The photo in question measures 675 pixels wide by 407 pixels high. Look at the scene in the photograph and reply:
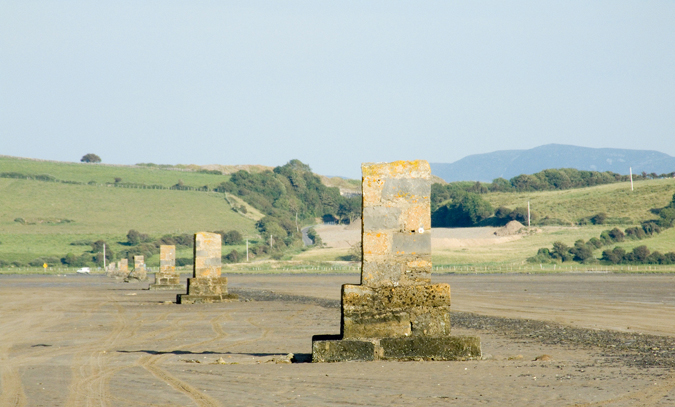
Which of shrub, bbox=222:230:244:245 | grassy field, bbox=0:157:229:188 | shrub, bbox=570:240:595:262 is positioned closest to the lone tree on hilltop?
grassy field, bbox=0:157:229:188

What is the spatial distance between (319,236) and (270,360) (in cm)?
10128

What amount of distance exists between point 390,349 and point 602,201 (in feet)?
300

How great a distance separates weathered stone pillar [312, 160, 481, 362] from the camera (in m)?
9.77

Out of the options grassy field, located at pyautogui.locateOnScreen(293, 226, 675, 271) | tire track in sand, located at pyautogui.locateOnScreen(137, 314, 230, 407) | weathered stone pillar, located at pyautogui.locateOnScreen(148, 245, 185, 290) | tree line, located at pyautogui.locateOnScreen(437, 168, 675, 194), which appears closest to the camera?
tire track in sand, located at pyautogui.locateOnScreen(137, 314, 230, 407)

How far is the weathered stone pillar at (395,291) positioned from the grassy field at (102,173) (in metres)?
117

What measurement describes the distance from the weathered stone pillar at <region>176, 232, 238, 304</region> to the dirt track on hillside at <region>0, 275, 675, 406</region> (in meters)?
5.54

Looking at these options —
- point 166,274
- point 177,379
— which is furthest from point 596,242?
point 177,379

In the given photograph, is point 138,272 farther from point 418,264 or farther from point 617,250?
point 418,264

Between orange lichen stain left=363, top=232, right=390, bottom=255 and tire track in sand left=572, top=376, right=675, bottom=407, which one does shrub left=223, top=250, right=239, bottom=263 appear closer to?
orange lichen stain left=363, top=232, right=390, bottom=255

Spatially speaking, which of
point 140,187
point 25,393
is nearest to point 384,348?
point 25,393

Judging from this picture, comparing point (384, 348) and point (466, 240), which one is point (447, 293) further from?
point (466, 240)

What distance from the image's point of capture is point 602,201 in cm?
9619

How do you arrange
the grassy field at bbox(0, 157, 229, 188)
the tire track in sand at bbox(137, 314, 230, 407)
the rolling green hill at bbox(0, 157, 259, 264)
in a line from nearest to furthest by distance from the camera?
the tire track in sand at bbox(137, 314, 230, 407), the rolling green hill at bbox(0, 157, 259, 264), the grassy field at bbox(0, 157, 229, 188)

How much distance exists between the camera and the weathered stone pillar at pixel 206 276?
81.1 ft
